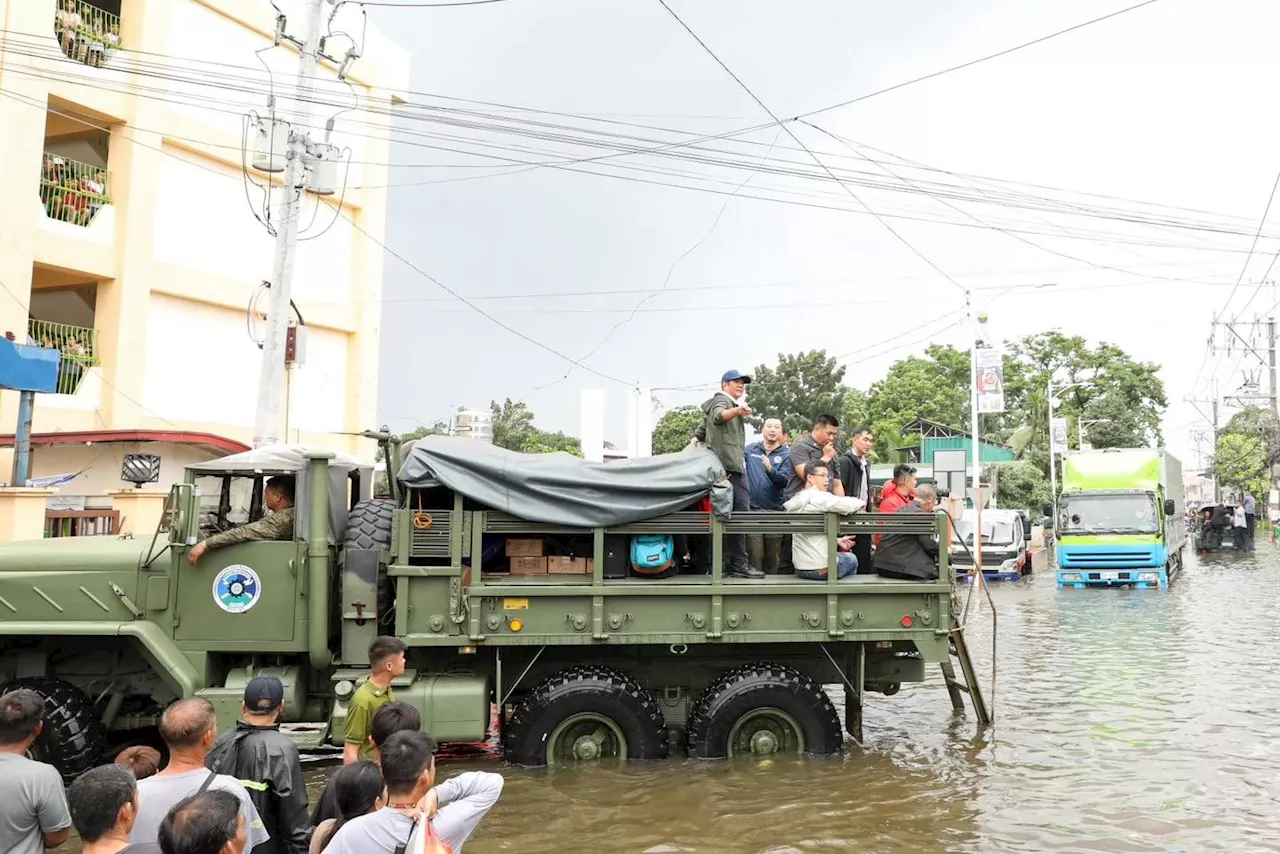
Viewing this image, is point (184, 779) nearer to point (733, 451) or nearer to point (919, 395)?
point (733, 451)

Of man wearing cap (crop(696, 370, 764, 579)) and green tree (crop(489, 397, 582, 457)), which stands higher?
green tree (crop(489, 397, 582, 457))

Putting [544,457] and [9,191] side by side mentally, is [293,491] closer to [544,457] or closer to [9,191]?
[544,457]

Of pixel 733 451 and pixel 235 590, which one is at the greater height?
pixel 733 451

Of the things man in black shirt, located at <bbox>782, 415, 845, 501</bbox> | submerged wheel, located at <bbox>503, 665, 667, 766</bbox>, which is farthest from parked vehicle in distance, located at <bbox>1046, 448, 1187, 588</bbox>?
submerged wheel, located at <bbox>503, 665, 667, 766</bbox>

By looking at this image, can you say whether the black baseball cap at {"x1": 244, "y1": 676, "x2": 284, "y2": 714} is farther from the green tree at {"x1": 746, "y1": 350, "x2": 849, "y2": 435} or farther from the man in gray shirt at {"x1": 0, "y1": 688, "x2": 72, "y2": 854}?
the green tree at {"x1": 746, "y1": 350, "x2": 849, "y2": 435}

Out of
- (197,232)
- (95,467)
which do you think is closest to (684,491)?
(95,467)

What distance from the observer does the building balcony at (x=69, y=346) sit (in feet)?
54.8

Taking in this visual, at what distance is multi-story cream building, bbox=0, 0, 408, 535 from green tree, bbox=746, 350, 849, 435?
41666 millimetres

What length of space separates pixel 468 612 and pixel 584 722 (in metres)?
1.19

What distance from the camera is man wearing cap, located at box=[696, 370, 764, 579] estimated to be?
307 inches

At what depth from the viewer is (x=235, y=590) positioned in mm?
7020

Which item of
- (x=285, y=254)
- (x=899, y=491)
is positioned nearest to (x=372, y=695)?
(x=899, y=491)

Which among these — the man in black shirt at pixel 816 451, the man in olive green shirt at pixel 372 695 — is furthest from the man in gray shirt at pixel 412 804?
the man in black shirt at pixel 816 451

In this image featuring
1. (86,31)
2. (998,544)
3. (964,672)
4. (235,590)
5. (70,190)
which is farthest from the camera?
(998,544)
